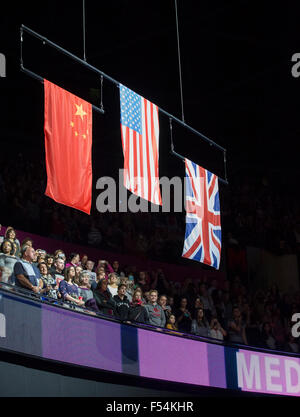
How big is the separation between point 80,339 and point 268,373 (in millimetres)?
5086

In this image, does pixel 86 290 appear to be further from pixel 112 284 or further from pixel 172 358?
pixel 172 358

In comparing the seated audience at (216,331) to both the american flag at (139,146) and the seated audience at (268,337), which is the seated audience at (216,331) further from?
the american flag at (139,146)

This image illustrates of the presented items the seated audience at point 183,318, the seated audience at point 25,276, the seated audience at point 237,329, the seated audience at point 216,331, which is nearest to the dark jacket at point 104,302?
the seated audience at point 25,276

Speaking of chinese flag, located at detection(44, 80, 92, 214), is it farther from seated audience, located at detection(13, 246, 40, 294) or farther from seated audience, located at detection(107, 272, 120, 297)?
seated audience, located at detection(107, 272, 120, 297)

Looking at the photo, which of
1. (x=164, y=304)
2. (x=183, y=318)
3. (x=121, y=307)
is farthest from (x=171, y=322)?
(x=121, y=307)

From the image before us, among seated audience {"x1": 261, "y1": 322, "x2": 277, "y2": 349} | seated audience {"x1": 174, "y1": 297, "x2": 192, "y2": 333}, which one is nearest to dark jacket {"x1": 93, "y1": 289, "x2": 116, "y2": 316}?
seated audience {"x1": 174, "y1": 297, "x2": 192, "y2": 333}

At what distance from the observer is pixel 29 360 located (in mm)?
12969

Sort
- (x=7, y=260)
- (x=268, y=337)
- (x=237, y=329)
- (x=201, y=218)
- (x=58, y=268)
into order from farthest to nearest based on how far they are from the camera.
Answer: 1. (x=268, y=337)
2. (x=237, y=329)
3. (x=201, y=218)
4. (x=58, y=268)
5. (x=7, y=260)

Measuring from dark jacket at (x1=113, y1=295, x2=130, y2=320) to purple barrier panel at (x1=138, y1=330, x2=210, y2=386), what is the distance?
0.46 m

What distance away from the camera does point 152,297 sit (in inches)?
631

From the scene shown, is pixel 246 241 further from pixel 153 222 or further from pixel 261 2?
pixel 261 2

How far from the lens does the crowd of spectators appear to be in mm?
13734

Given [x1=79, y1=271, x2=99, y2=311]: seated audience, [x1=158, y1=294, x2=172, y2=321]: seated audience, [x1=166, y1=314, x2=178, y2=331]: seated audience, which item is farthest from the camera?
[x1=158, y1=294, x2=172, y2=321]: seated audience
